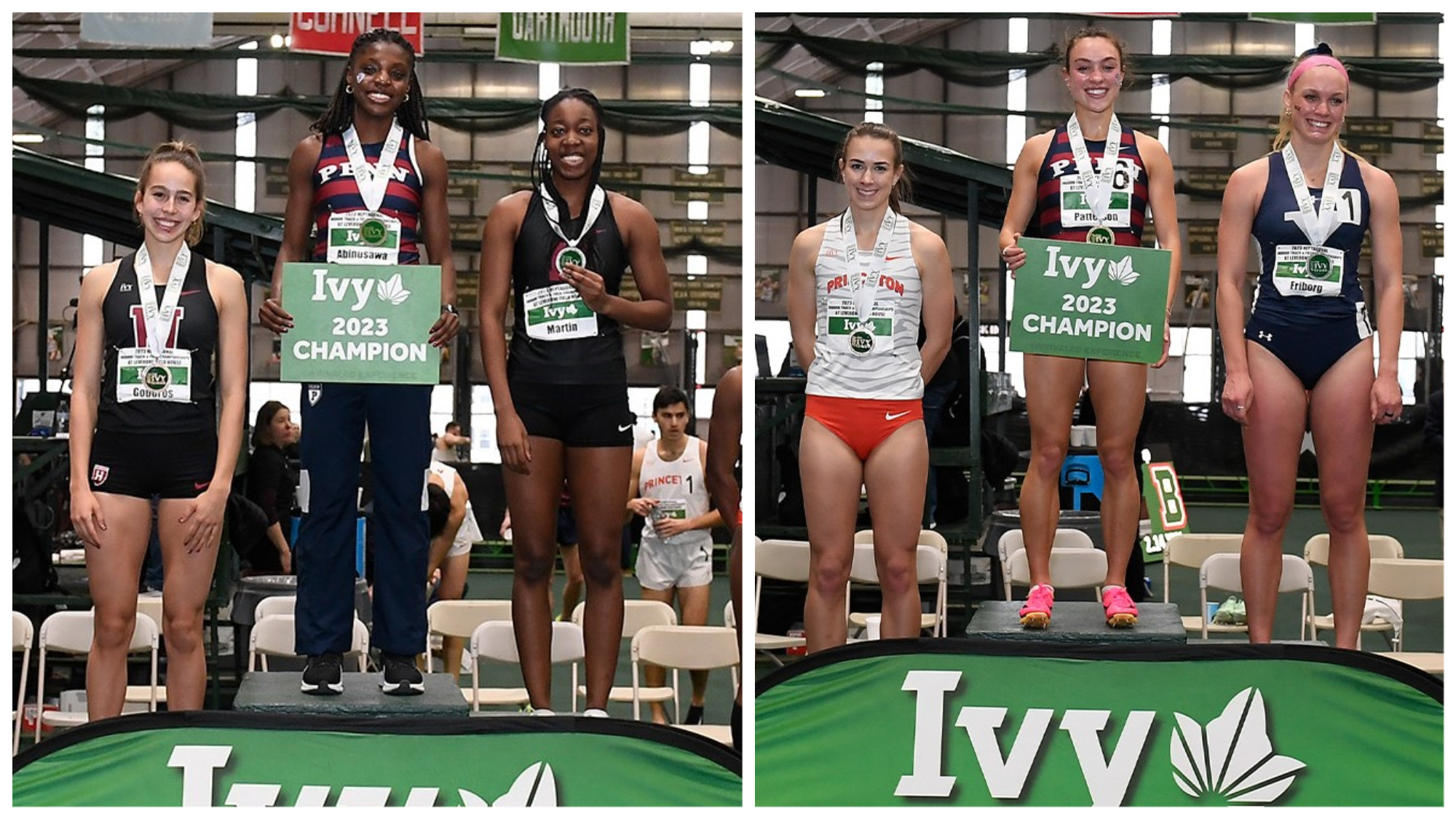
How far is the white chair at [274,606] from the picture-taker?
519 centimetres

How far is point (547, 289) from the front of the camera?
4.29m

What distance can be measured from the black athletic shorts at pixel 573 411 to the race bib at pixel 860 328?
0.61m

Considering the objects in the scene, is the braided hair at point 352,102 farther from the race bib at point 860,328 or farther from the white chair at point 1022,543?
the white chair at point 1022,543

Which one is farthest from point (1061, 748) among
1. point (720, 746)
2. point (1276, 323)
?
point (1276, 323)

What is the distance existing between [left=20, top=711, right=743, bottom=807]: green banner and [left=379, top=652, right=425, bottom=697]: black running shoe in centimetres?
9

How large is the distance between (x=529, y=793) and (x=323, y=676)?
62 centimetres

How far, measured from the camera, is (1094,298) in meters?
4.31

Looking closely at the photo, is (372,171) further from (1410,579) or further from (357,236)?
(1410,579)

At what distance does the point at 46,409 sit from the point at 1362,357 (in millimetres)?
4677

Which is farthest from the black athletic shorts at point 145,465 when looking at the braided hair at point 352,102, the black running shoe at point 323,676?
the braided hair at point 352,102

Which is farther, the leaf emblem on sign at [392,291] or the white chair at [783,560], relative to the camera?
the white chair at [783,560]

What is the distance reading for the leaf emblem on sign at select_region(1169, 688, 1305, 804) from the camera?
14.2 ft

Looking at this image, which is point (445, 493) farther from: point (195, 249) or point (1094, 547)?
point (1094, 547)

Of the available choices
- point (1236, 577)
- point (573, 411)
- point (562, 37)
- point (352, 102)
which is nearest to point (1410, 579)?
point (1236, 577)
